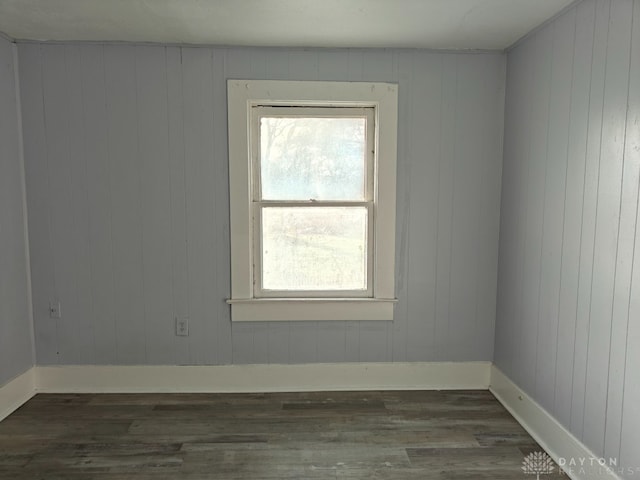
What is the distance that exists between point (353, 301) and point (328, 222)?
1.86ft

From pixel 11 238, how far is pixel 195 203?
1139 mm

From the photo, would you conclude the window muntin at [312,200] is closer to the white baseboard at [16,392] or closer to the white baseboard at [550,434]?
the white baseboard at [550,434]

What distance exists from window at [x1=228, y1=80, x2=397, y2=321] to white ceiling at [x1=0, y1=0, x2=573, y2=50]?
12.2 inches

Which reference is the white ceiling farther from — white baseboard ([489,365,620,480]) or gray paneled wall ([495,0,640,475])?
white baseboard ([489,365,620,480])

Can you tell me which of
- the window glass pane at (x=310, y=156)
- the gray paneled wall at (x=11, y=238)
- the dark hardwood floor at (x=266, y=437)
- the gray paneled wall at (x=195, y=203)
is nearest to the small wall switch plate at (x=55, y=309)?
the gray paneled wall at (x=195, y=203)

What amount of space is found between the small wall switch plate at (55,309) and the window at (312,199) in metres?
1.16

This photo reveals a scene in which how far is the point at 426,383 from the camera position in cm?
289

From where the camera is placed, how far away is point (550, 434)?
2191 millimetres

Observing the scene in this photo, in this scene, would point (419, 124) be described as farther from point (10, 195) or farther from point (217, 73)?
point (10, 195)

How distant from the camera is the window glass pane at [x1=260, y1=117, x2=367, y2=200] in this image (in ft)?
9.05

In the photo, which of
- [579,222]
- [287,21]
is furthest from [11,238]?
[579,222]

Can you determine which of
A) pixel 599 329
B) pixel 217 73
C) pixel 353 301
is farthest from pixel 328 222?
pixel 599 329

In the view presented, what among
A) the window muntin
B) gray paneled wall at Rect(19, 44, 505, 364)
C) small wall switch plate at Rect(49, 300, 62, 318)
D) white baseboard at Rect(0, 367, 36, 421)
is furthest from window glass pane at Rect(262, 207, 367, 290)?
white baseboard at Rect(0, 367, 36, 421)

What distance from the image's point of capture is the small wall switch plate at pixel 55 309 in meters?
2.76
